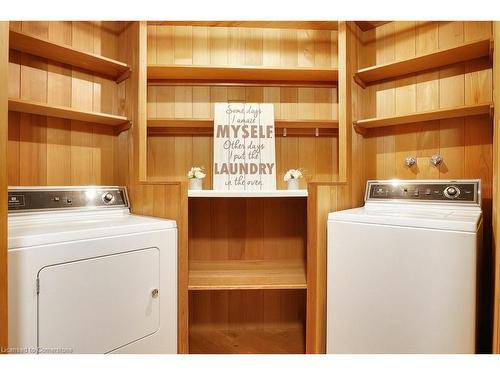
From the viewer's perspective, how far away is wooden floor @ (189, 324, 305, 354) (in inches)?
75.7

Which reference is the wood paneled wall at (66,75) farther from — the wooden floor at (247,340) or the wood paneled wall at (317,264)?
the wooden floor at (247,340)

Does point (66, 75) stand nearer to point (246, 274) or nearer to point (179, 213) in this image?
point (179, 213)

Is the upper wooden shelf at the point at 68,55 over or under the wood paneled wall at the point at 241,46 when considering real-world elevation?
under

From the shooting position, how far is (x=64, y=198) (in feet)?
5.32

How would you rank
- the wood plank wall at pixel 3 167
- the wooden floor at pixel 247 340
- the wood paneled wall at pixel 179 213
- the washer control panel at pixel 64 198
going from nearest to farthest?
1. the wood plank wall at pixel 3 167
2. the washer control panel at pixel 64 198
3. the wood paneled wall at pixel 179 213
4. the wooden floor at pixel 247 340

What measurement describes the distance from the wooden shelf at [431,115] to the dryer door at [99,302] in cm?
159

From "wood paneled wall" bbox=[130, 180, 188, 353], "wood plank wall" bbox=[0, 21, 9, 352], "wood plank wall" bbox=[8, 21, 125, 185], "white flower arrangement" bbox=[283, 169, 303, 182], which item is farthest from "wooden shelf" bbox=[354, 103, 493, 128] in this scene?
"wood plank wall" bbox=[0, 21, 9, 352]

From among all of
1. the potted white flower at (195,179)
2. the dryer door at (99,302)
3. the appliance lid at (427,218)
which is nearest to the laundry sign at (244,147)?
the potted white flower at (195,179)

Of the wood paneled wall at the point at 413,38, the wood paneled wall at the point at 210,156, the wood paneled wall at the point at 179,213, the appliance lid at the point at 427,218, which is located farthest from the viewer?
the wood paneled wall at the point at 210,156

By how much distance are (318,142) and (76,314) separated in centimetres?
179

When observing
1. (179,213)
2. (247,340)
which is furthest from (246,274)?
(179,213)

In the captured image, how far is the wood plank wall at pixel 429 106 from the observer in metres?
1.79
